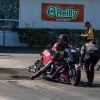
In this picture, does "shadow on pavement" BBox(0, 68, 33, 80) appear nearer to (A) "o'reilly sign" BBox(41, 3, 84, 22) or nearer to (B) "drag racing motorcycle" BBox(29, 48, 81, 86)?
(B) "drag racing motorcycle" BBox(29, 48, 81, 86)

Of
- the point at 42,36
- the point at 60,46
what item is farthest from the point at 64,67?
the point at 42,36

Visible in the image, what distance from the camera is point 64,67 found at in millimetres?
12898

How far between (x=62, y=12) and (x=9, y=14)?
3.23m

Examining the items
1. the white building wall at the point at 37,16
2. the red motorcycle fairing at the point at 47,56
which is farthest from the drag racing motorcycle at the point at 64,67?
the white building wall at the point at 37,16

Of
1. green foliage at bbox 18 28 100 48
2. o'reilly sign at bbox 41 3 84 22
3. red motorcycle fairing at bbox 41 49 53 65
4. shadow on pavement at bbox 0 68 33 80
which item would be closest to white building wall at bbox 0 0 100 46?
o'reilly sign at bbox 41 3 84 22

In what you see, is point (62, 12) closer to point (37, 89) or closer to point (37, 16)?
point (37, 16)

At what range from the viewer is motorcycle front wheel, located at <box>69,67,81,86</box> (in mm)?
12250

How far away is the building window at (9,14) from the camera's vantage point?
27.0 m

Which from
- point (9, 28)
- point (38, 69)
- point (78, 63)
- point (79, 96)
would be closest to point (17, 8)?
point (9, 28)

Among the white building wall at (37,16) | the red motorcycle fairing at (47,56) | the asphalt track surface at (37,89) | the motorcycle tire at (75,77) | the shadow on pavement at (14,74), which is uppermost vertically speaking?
the white building wall at (37,16)

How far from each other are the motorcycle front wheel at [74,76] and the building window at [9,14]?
14.7 metres

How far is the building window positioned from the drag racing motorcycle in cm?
1382

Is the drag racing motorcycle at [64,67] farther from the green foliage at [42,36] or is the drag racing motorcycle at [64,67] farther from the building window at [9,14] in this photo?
the building window at [9,14]

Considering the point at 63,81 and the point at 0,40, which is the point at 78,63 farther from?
the point at 0,40
